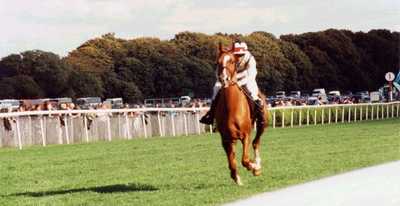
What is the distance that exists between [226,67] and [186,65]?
3587 inches

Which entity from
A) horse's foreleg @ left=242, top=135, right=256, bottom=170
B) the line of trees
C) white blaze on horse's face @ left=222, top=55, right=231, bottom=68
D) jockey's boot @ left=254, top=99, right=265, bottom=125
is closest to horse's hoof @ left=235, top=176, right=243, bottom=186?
horse's foreleg @ left=242, top=135, right=256, bottom=170

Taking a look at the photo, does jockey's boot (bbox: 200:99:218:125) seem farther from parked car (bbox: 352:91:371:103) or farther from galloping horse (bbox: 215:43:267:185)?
parked car (bbox: 352:91:371:103)

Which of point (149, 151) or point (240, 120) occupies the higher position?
point (240, 120)

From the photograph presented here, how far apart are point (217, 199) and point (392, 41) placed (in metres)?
129

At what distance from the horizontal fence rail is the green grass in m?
3.84

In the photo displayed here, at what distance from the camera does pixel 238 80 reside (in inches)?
504

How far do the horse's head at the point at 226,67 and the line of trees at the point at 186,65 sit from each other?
74416mm

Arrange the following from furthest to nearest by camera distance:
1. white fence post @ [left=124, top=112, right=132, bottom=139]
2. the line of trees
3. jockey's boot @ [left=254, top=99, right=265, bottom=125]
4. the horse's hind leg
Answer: the line of trees
white fence post @ [left=124, top=112, right=132, bottom=139]
jockey's boot @ [left=254, top=99, right=265, bottom=125]
the horse's hind leg

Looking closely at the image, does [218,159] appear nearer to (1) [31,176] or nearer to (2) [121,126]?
(1) [31,176]

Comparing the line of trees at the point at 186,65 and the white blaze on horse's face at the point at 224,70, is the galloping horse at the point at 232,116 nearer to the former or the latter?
the white blaze on horse's face at the point at 224,70

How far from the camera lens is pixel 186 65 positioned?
337 ft

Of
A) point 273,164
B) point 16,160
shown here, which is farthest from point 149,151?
point 273,164

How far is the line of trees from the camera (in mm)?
90938

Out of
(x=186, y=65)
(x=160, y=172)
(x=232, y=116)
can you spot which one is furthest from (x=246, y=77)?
(x=186, y=65)
